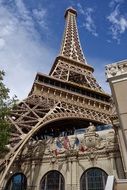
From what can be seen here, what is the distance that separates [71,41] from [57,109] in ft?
117

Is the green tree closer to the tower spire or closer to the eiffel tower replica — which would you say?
the eiffel tower replica

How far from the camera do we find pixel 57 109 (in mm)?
33719

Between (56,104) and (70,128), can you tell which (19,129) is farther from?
(70,128)

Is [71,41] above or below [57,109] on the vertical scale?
above

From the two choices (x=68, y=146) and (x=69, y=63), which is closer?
(x=68, y=146)

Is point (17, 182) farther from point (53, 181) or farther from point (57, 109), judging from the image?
point (57, 109)

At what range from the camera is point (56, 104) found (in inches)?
1358

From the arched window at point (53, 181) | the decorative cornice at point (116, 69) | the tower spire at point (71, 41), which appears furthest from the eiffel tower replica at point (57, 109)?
the decorative cornice at point (116, 69)

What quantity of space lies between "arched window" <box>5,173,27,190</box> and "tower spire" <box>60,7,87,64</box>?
36.3 metres

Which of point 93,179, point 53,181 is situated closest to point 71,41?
point 53,181

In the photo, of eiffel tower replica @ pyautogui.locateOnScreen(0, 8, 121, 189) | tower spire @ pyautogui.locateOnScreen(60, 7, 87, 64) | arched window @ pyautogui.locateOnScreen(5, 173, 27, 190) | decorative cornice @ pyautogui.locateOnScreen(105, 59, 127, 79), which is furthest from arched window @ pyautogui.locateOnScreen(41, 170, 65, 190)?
tower spire @ pyautogui.locateOnScreen(60, 7, 87, 64)

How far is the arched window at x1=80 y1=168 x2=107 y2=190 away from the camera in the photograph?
22359 millimetres

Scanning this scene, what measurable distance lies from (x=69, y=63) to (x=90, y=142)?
102 ft

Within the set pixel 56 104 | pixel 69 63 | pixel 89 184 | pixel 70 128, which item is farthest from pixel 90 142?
pixel 69 63
